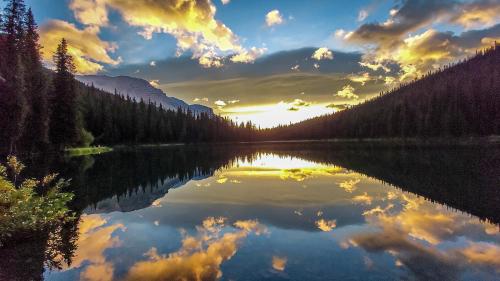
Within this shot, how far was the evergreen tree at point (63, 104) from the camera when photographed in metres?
66.5

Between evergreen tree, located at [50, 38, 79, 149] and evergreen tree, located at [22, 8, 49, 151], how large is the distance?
836 cm

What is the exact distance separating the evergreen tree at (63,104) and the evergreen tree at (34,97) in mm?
8356

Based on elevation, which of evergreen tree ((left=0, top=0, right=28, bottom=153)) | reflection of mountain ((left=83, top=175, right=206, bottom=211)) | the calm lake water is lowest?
reflection of mountain ((left=83, top=175, right=206, bottom=211))

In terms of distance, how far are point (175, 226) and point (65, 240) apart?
4198mm

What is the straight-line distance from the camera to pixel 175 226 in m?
15.0

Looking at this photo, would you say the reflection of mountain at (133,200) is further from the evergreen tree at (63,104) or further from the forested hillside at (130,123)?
the forested hillside at (130,123)

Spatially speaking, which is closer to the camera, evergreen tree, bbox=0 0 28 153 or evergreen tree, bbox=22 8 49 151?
evergreen tree, bbox=0 0 28 153

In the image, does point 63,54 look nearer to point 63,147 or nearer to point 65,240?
point 63,147

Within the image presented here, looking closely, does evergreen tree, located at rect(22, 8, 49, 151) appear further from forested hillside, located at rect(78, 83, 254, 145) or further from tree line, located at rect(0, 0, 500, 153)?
forested hillside, located at rect(78, 83, 254, 145)

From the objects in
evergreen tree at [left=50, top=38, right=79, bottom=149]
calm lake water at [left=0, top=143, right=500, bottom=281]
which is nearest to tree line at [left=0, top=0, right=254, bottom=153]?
evergreen tree at [left=50, top=38, right=79, bottom=149]

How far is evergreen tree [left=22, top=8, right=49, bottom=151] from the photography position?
173 feet

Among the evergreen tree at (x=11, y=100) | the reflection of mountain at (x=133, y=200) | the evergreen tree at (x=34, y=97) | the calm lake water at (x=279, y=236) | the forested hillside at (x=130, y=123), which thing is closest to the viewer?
the calm lake water at (x=279, y=236)

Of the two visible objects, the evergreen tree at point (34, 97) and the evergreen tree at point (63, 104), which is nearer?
the evergreen tree at point (34, 97)

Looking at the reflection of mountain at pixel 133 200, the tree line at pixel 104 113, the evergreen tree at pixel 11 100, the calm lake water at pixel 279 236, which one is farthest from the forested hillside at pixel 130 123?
the calm lake water at pixel 279 236
